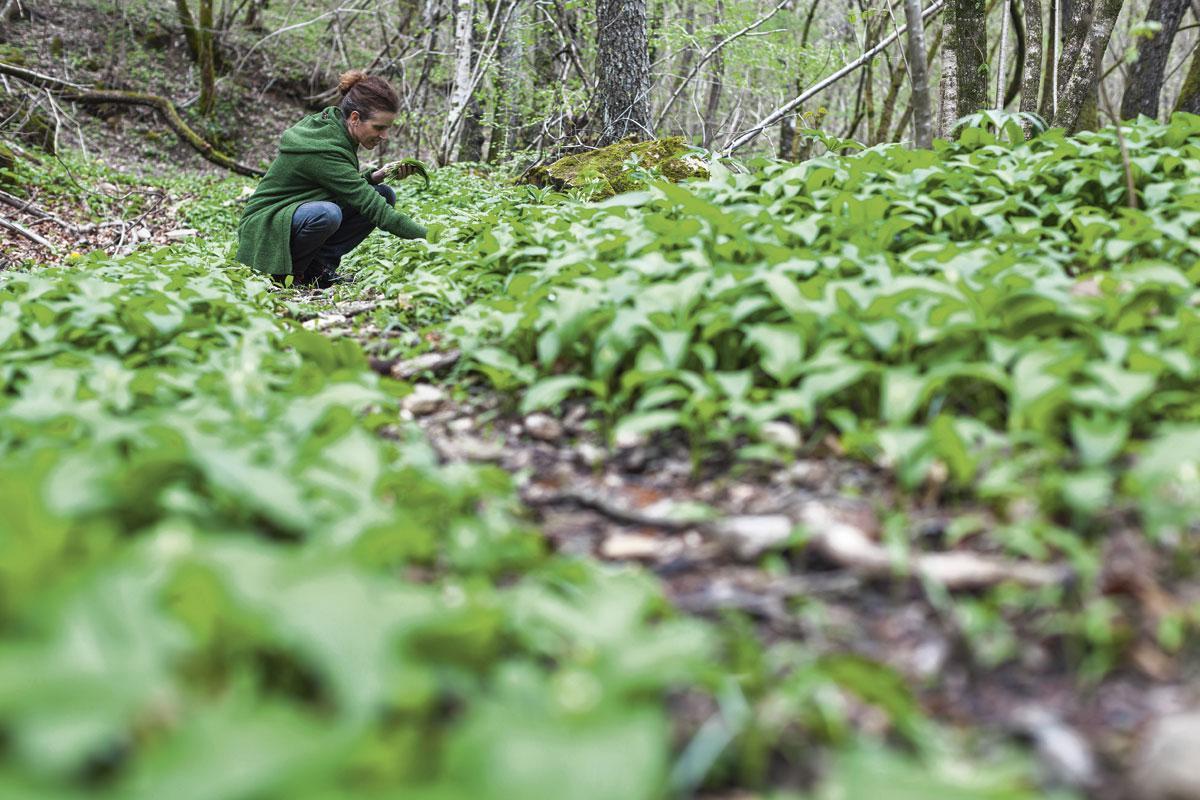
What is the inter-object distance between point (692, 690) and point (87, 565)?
41.6 inches

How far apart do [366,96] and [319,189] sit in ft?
2.46

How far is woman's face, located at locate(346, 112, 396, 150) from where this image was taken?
543cm

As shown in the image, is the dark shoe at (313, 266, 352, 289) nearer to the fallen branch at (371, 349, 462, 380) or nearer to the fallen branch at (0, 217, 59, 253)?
the fallen branch at (371, 349, 462, 380)

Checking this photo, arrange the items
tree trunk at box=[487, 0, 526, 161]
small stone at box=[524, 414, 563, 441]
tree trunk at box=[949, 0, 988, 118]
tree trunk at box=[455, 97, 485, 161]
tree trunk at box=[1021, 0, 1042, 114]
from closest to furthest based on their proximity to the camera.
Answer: small stone at box=[524, 414, 563, 441] < tree trunk at box=[949, 0, 988, 118] < tree trunk at box=[1021, 0, 1042, 114] < tree trunk at box=[487, 0, 526, 161] < tree trunk at box=[455, 97, 485, 161]

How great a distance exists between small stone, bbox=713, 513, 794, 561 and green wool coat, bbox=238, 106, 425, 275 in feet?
13.5

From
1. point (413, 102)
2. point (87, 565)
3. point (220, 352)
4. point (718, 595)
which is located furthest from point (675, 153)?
point (413, 102)

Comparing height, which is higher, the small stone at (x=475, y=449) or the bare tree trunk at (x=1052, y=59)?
the bare tree trunk at (x=1052, y=59)

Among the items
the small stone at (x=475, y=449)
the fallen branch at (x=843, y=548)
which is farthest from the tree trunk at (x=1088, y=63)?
the small stone at (x=475, y=449)

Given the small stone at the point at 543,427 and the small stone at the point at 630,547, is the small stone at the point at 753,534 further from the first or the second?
the small stone at the point at 543,427

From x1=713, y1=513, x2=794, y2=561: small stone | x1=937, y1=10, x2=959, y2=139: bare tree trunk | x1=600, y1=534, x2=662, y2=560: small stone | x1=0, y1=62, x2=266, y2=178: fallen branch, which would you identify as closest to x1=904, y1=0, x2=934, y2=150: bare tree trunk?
x1=937, y1=10, x2=959, y2=139: bare tree trunk

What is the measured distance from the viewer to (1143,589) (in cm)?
150

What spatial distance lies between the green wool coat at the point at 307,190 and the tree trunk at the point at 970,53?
4.23 m

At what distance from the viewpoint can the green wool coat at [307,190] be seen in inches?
211

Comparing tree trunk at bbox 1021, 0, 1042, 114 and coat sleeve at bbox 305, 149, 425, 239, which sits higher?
tree trunk at bbox 1021, 0, 1042, 114
